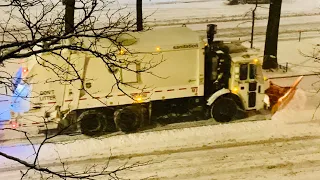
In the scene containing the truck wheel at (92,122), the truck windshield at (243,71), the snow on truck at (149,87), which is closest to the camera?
the snow on truck at (149,87)

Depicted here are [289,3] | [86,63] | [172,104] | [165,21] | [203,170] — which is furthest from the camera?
[289,3]

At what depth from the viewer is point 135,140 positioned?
1480 centimetres

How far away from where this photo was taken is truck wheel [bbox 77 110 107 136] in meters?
14.9

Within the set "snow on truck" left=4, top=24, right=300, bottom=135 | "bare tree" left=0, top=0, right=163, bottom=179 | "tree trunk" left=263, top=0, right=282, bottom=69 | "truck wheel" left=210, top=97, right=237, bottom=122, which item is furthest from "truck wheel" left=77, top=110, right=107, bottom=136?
"tree trunk" left=263, top=0, right=282, bottom=69

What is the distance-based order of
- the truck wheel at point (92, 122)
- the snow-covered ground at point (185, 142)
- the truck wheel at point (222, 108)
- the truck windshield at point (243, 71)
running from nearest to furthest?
the snow-covered ground at point (185, 142) → the truck wheel at point (92, 122) → the truck windshield at point (243, 71) → the truck wheel at point (222, 108)

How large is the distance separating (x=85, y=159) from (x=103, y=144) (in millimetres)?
971

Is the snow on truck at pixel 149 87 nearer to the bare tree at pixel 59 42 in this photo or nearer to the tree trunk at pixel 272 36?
the bare tree at pixel 59 42

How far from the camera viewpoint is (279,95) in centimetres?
1744

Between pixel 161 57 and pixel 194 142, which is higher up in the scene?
pixel 161 57

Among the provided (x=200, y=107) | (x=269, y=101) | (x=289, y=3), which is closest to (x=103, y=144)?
(x=200, y=107)

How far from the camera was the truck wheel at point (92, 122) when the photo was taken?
1493 cm

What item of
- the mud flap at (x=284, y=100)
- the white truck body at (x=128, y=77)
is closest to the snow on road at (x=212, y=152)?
the mud flap at (x=284, y=100)

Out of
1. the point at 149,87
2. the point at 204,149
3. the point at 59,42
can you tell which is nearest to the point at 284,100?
the point at 204,149

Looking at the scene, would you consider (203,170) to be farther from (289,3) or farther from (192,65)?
(289,3)
